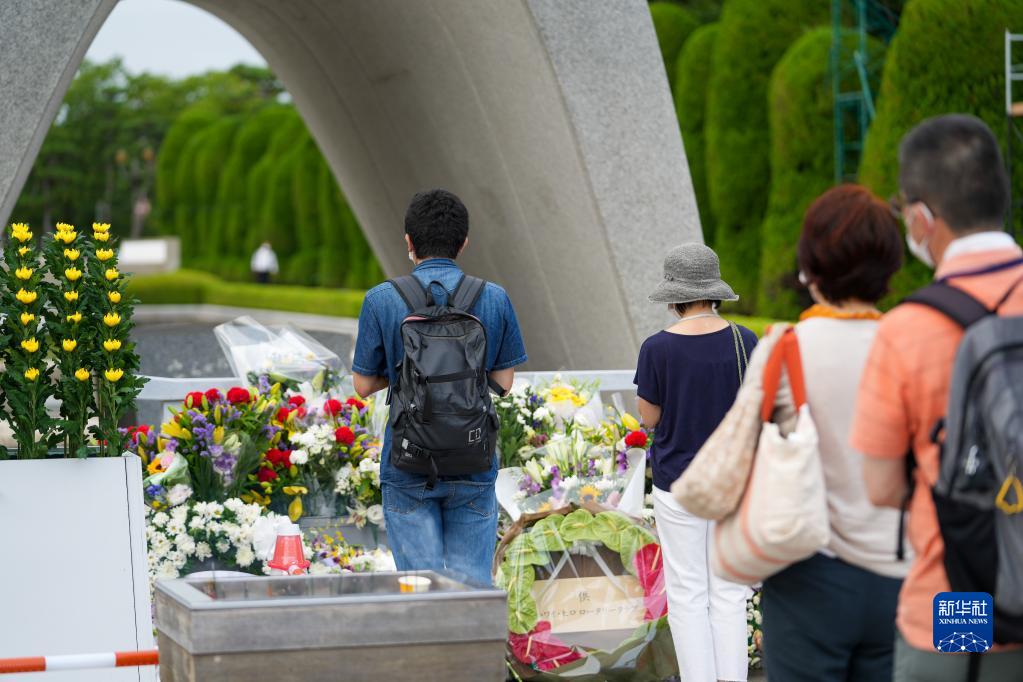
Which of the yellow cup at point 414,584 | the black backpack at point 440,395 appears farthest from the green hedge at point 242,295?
the yellow cup at point 414,584

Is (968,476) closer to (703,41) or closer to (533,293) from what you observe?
(533,293)

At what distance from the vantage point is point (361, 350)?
4469 mm

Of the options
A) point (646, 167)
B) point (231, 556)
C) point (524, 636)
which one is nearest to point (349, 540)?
point (231, 556)

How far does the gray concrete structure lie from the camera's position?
23.1 feet

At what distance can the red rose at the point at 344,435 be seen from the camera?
20.2ft

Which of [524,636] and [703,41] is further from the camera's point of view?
[703,41]

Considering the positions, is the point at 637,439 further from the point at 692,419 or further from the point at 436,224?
the point at 436,224

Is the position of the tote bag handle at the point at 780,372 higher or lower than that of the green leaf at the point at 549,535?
higher

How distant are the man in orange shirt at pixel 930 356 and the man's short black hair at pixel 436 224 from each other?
204 centimetres

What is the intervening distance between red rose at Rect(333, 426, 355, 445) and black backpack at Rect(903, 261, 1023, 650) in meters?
3.92

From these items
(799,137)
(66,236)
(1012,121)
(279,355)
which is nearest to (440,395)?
(66,236)

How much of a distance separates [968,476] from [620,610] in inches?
119

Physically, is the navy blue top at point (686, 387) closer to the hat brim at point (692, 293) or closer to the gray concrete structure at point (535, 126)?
the hat brim at point (692, 293)

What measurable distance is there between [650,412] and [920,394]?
2180 millimetres
